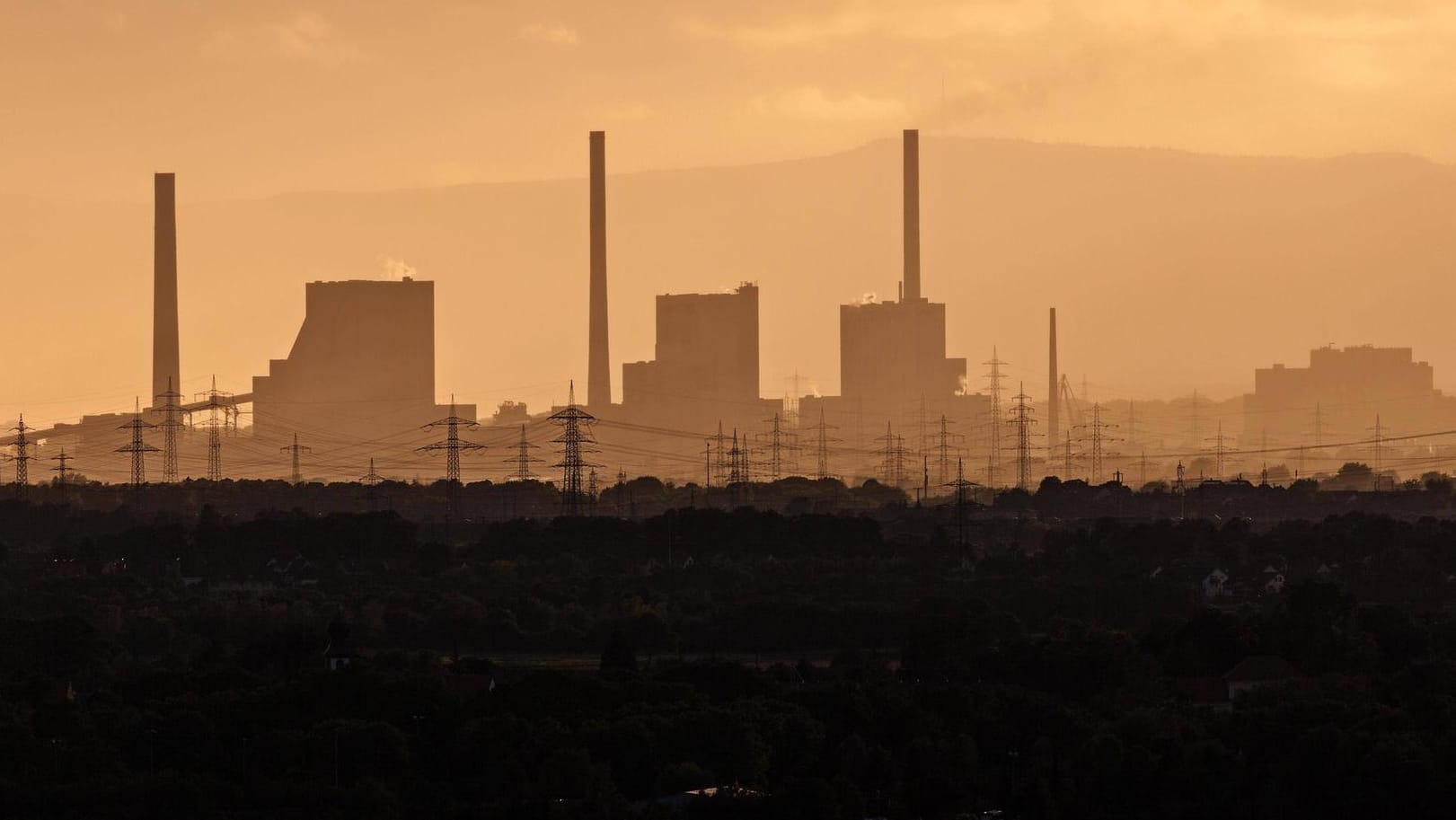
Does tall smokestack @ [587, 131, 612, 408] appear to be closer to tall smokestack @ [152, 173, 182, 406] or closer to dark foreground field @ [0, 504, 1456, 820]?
tall smokestack @ [152, 173, 182, 406]

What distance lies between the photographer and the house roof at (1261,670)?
189ft

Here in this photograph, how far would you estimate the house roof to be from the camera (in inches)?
2269

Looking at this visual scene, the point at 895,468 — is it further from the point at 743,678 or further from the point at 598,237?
the point at 743,678

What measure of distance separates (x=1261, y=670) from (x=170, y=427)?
89124 mm

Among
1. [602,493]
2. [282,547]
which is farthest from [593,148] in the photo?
[282,547]

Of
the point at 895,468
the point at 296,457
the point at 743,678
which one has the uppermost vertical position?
the point at 296,457

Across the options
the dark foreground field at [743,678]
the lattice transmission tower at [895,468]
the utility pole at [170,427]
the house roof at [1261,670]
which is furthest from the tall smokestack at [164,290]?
the house roof at [1261,670]

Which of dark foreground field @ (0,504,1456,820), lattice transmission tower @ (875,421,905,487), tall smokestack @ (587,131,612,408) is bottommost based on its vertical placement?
dark foreground field @ (0,504,1456,820)

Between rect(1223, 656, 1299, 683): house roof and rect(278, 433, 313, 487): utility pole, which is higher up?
rect(278, 433, 313, 487): utility pole

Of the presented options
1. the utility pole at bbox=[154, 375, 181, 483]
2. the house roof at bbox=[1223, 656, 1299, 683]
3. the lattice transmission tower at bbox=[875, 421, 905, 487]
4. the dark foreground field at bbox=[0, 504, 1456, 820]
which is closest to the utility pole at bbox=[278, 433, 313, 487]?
the utility pole at bbox=[154, 375, 181, 483]

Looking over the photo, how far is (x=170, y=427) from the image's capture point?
14000 centimetres

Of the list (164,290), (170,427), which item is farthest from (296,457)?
(164,290)

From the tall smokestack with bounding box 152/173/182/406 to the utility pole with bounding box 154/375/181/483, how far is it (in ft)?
2.89

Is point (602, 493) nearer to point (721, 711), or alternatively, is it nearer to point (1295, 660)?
point (1295, 660)
